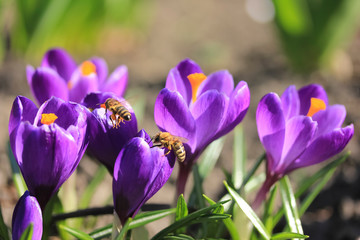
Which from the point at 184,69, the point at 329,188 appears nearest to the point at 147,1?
the point at 329,188

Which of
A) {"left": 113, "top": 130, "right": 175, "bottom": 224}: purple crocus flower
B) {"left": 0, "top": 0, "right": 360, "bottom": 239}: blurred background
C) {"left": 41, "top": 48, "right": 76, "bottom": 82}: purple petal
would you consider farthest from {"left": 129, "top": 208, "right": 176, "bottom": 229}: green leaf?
{"left": 0, "top": 0, "right": 360, "bottom": 239}: blurred background

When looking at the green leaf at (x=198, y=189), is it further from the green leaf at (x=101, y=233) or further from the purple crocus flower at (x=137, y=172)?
the purple crocus flower at (x=137, y=172)

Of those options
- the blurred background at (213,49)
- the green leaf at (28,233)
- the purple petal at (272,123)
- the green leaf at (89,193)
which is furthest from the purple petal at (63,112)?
the blurred background at (213,49)

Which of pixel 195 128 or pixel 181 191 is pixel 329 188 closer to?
pixel 181 191

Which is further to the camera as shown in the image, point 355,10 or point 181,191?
point 355,10

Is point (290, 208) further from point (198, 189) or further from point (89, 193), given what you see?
point (89, 193)

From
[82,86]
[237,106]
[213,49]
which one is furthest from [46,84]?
[213,49]
